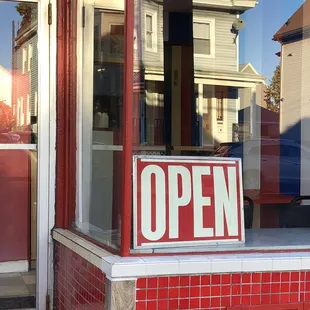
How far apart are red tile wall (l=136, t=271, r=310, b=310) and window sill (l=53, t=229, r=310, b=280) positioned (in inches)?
1.2

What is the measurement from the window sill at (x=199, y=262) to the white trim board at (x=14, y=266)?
3.09 feet

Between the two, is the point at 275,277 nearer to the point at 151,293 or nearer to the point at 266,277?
the point at 266,277

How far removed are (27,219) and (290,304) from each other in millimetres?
1888

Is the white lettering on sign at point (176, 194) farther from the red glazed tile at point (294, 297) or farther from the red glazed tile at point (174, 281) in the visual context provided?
the red glazed tile at point (294, 297)

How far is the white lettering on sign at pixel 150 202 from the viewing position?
254 centimetres

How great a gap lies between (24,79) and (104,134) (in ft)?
2.88

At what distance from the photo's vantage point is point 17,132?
11.6 feet

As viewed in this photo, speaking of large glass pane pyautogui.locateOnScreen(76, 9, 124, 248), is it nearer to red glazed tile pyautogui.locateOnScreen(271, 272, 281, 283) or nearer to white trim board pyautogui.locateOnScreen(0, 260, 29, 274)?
Answer: white trim board pyautogui.locateOnScreen(0, 260, 29, 274)

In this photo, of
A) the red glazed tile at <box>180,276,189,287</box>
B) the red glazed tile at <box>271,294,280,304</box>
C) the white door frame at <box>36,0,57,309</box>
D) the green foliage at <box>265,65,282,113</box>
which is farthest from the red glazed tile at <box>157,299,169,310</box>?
the green foliage at <box>265,65,282,113</box>

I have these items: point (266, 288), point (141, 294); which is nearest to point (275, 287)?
point (266, 288)

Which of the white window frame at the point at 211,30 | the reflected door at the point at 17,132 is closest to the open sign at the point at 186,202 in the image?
the reflected door at the point at 17,132

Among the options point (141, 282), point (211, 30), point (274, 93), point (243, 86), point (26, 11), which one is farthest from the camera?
point (274, 93)

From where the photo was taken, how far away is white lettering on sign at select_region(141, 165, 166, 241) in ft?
8.34

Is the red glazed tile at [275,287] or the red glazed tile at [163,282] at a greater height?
the red glazed tile at [163,282]
